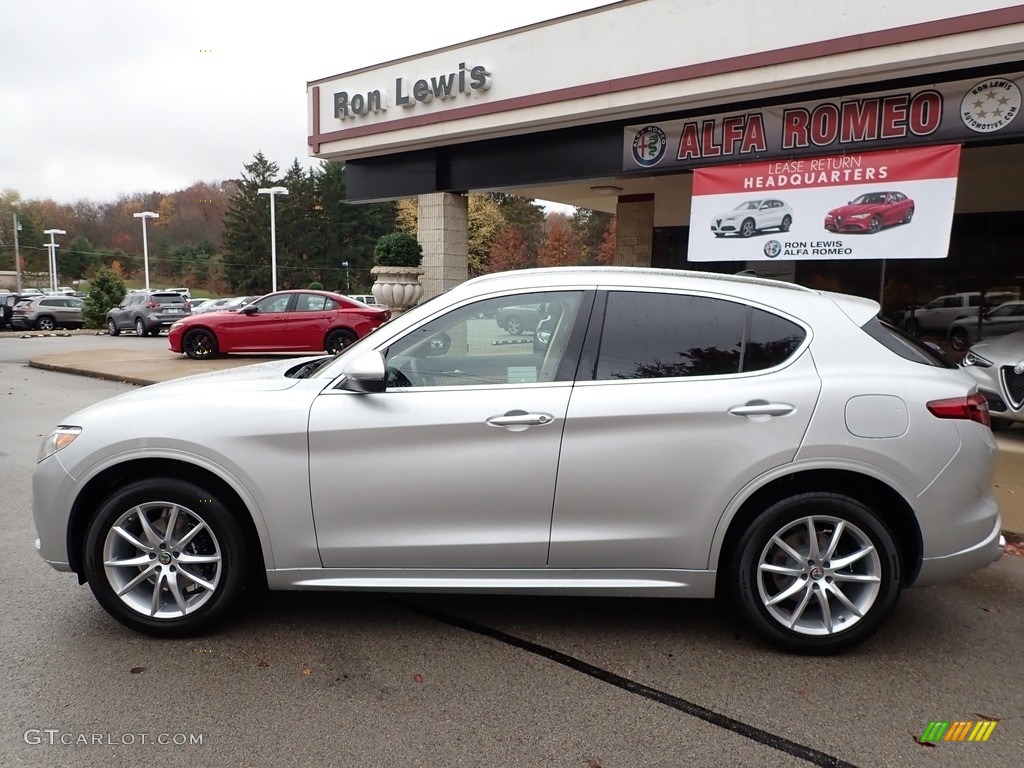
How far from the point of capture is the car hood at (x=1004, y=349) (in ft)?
25.0

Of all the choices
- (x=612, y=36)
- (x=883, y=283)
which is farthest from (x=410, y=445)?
(x=883, y=283)

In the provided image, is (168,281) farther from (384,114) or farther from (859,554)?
(859,554)

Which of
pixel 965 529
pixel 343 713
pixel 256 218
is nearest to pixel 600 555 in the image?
pixel 343 713

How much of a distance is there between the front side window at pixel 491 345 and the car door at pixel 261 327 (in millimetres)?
13525

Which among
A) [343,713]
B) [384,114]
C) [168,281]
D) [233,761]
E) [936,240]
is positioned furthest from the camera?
[168,281]

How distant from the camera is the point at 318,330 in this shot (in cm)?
1619

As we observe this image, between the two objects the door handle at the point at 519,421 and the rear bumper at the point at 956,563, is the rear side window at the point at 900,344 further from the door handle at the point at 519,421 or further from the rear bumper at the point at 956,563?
the door handle at the point at 519,421

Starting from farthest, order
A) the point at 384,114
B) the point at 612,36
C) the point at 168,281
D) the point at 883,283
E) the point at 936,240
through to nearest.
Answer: the point at 168,281
the point at 883,283
the point at 384,114
the point at 612,36
the point at 936,240

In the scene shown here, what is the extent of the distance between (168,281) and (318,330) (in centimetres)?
8805

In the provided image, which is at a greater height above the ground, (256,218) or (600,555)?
(256,218)

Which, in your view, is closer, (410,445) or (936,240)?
(410,445)

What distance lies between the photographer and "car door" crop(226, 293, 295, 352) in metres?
16.4

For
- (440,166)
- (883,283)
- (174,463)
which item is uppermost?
(440,166)

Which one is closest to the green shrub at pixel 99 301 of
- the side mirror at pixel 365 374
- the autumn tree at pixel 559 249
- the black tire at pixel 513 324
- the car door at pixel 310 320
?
the car door at pixel 310 320
